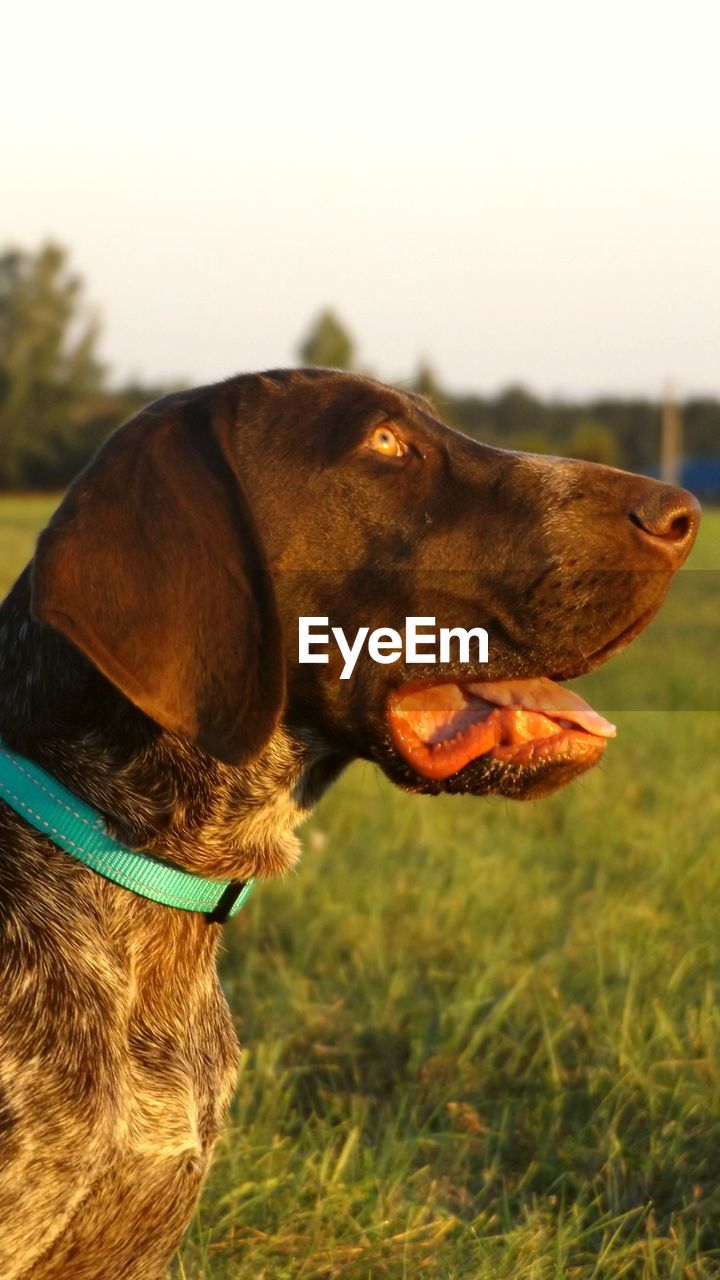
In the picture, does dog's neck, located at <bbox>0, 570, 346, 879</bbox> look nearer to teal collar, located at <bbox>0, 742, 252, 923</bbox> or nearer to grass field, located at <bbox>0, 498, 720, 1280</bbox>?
teal collar, located at <bbox>0, 742, 252, 923</bbox>

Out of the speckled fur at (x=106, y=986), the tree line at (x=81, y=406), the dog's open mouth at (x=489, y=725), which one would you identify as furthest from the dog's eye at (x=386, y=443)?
the tree line at (x=81, y=406)

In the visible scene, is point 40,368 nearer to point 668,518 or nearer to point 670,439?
point 670,439

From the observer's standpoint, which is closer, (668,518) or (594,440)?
(668,518)

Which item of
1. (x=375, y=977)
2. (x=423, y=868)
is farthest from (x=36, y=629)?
(x=423, y=868)

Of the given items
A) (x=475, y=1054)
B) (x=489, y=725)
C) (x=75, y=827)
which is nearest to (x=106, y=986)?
(x=75, y=827)

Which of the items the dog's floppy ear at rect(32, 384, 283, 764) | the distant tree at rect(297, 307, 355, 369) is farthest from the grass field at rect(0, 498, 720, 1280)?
the distant tree at rect(297, 307, 355, 369)

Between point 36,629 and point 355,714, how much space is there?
646mm

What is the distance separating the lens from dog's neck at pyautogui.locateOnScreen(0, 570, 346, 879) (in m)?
3.01

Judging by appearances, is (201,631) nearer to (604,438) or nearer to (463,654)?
(463,654)

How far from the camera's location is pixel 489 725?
3.26m

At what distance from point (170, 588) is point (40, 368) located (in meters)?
72.9

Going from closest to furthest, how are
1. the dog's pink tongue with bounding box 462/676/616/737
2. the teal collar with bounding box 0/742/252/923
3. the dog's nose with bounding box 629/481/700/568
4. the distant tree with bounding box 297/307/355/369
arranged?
the teal collar with bounding box 0/742/252/923 < the dog's nose with bounding box 629/481/700/568 < the dog's pink tongue with bounding box 462/676/616/737 < the distant tree with bounding box 297/307/355/369

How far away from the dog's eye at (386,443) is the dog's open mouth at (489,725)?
0.47 metres

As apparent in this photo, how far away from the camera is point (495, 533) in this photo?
10.5 feet
